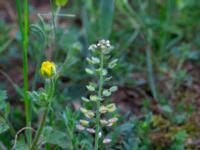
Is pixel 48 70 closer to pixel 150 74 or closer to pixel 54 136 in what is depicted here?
pixel 54 136

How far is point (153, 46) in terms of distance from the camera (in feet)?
7.22

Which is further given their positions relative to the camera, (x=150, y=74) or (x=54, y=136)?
(x=150, y=74)

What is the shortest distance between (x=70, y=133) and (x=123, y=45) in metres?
0.90

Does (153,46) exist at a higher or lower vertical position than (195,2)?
lower

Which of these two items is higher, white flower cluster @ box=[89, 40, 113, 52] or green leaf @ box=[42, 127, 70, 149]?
white flower cluster @ box=[89, 40, 113, 52]

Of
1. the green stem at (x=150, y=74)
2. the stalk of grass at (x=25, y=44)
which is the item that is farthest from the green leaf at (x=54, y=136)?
the green stem at (x=150, y=74)

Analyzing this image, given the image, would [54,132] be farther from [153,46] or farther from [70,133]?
[153,46]

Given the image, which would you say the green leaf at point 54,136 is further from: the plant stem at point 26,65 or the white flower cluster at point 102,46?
the white flower cluster at point 102,46

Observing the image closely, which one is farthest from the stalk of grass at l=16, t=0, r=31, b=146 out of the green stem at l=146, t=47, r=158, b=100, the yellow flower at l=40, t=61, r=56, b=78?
the green stem at l=146, t=47, r=158, b=100

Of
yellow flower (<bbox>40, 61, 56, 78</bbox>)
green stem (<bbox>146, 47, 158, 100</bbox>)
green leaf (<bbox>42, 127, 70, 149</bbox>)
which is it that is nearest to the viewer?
yellow flower (<bbox>40, 61, 56, 78</bbox>)

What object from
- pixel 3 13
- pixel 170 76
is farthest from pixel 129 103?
pixel 3 13

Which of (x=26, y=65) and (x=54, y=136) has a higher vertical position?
(x=26, y=65)

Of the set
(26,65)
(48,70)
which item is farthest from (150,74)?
(48,70)

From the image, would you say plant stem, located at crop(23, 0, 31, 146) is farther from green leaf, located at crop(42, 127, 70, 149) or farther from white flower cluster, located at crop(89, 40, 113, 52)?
white flower cluster, located at crop(89, 40, 113, 52)
